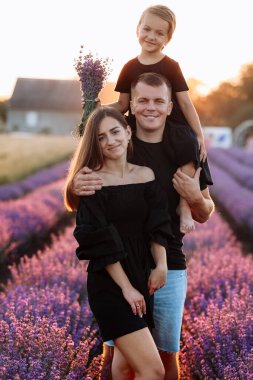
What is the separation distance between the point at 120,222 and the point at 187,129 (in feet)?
2.17

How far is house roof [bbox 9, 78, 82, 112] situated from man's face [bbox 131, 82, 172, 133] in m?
56.2

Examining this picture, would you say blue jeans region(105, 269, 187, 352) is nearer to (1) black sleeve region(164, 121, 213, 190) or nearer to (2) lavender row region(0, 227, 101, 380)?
(2) lavender row region(0, 227, 101, 380)

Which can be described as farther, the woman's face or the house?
the house

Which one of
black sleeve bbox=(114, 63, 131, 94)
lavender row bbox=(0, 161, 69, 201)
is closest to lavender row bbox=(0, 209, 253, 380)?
black sleeve bbox=(114, 63, 131, 94)

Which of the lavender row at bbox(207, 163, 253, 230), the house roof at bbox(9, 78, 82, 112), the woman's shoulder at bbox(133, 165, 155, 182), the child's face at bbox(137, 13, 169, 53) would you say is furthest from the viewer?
the house roof at bbox(9, 78, 82, 112)

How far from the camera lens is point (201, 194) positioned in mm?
3219

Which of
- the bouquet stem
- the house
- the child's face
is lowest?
the house

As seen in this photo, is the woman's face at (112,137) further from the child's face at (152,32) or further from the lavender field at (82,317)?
the lavender field at (82,317)

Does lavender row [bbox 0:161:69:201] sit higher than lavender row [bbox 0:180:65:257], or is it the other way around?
lavender row [bbox 0:180:65:257]

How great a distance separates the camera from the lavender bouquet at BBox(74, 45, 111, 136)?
130 inches

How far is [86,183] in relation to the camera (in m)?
2.84

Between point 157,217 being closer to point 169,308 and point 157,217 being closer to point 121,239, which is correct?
point 121,239

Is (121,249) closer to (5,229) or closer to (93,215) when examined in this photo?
(93,215)

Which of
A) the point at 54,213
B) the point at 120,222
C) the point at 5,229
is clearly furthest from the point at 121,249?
the point at 54,213
